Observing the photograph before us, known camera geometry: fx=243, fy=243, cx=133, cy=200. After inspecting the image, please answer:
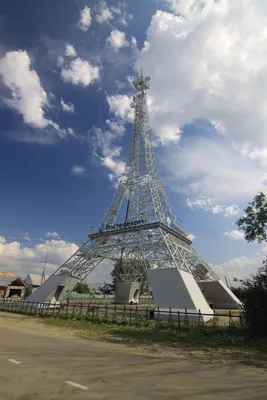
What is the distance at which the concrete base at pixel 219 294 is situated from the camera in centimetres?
3298

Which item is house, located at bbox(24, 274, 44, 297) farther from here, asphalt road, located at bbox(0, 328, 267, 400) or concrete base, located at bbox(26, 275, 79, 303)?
asphalt road, located at bbox(0, 328, 267, 400)

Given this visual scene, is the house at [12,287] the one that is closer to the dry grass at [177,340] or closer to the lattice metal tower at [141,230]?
the lattice metal tower at [141,230]

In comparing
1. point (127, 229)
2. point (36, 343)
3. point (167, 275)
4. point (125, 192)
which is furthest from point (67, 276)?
point (36, 343)

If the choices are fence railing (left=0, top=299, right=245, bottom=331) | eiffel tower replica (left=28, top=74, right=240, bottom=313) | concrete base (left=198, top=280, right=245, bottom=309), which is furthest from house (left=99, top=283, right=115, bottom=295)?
fence railing (left=0, top=299, right=245, bottom=331)

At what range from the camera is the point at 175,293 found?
22922 millimetres

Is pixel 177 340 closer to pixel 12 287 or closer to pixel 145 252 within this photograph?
pixel 145 252

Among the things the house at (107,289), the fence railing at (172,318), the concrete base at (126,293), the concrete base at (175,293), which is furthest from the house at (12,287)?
the concrete base at (175,293)

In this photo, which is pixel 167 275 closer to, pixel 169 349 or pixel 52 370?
pixel 169 349

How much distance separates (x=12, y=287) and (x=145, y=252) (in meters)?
46.2

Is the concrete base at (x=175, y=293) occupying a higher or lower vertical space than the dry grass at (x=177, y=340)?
higher

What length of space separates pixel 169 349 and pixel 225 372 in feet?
13.5

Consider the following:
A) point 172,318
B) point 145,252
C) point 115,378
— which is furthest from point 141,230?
point 115,378

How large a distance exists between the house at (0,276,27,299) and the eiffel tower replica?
30408mm

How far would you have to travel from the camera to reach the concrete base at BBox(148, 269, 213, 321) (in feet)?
70.6
